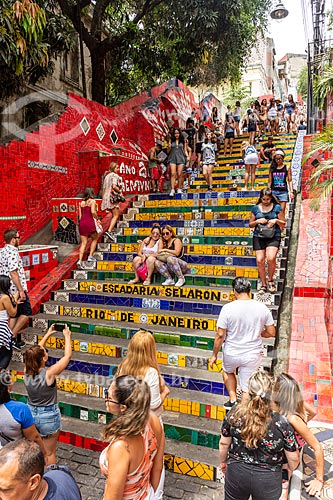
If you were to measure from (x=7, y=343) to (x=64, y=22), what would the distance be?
10350mm

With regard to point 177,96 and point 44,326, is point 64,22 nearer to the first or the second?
point 177,96

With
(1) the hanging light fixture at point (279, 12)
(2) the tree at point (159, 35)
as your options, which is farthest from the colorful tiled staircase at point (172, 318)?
(1) the hanging light fixture at point (279, 12)

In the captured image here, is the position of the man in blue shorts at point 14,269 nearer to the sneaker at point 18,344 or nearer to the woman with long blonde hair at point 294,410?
the sneaker at point 18,344

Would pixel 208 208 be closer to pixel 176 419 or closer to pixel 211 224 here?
pixel 211 224

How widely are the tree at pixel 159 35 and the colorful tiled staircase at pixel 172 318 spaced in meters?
7.13

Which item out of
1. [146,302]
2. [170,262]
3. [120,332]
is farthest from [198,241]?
[120,332]

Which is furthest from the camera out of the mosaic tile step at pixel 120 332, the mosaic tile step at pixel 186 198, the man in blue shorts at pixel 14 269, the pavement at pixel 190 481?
the mosaic tile step at pixel 186 198

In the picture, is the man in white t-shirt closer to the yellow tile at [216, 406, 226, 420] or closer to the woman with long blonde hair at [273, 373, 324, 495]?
the yellow tile at [216, 406, 226, 420]

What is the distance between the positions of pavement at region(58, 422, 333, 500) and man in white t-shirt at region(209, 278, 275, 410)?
0.76 metres

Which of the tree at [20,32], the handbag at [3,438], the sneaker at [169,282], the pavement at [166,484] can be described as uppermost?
the tree at [20,32]

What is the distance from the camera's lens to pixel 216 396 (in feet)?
13.7

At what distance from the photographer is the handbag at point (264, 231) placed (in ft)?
17.4

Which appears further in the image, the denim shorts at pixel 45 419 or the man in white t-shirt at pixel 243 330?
the man in white t-shirt at pixel 243 330

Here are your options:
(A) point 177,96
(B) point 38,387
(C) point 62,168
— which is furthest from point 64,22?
(B) point 38,387
